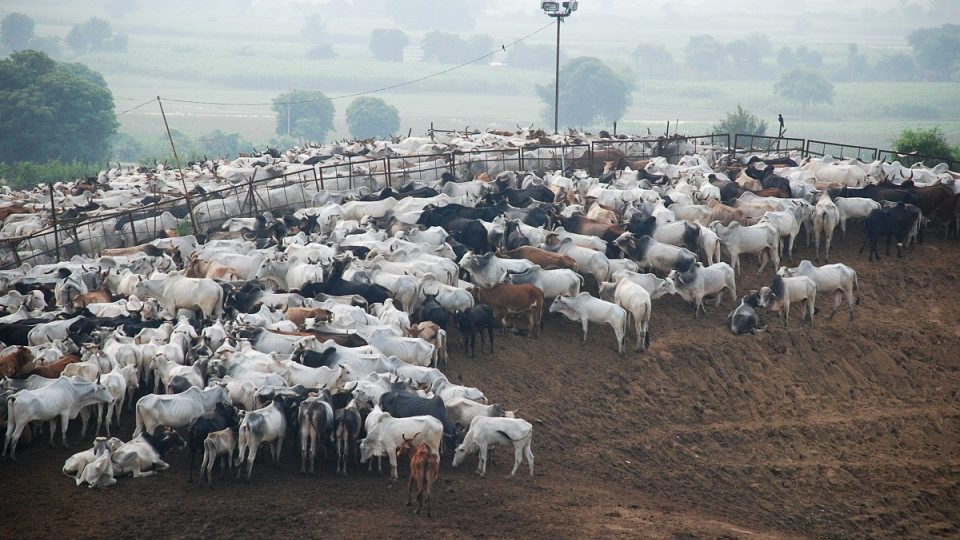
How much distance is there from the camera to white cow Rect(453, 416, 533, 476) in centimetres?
1301

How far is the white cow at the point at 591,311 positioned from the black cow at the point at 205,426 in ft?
22.1

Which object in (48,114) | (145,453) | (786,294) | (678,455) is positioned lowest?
(678,455)

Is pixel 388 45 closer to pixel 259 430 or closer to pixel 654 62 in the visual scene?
pixel 654 62

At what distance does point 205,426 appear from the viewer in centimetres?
1262

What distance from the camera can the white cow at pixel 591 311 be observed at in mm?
17531

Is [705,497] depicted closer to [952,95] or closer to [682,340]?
[682,340]

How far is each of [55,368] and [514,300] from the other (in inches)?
283

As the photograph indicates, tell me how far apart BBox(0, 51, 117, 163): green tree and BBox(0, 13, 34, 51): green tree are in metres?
75.0

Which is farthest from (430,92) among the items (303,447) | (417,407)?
(303,447)

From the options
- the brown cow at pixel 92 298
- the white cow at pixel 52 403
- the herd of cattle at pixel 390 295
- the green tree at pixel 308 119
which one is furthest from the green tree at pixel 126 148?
the white cow at pixel 52 403

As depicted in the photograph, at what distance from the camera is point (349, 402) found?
13281mm

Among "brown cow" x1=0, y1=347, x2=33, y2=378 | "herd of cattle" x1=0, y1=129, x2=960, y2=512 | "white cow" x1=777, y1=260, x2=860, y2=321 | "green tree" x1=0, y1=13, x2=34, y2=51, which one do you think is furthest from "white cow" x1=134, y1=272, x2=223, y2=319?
"green tree" x1=0, y1=13, x2=34, y2=51

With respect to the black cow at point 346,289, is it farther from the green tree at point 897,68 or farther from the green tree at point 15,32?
the green tree at point 897,68

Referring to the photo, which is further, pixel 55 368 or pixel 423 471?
pixel 55 368
